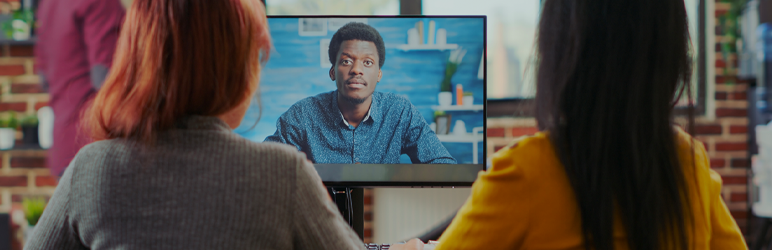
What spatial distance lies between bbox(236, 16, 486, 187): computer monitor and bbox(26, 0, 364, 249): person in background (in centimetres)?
59

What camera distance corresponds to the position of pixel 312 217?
0.60 m

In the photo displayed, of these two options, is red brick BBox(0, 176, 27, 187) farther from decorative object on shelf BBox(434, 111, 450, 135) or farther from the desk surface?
decorative object on shelf BBox(434, 111, 450, 135)

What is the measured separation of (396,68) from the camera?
48.9 inches

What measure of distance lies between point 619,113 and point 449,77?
2.22 feet

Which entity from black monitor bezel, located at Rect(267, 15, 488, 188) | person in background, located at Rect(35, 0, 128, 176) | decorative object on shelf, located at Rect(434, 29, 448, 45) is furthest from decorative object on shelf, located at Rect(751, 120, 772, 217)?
person in background, located at Rect(35, 0, 128, 176)

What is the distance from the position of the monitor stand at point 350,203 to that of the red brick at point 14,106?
151 centimetres

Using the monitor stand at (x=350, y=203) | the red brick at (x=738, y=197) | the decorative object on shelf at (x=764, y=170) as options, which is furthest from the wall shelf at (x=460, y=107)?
the red brick at (x=738, y=197)

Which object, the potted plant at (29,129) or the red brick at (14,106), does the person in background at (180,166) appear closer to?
the potted plant at (29,129)

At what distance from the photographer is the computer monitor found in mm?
1230

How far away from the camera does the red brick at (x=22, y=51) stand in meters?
1.91

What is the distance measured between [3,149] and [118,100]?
1.71m

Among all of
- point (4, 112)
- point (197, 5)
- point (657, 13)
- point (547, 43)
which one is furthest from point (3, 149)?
point (657, 13)

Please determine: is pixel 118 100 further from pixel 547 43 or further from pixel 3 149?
pixel 3 149

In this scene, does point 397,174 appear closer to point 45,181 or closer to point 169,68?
point 169,68
